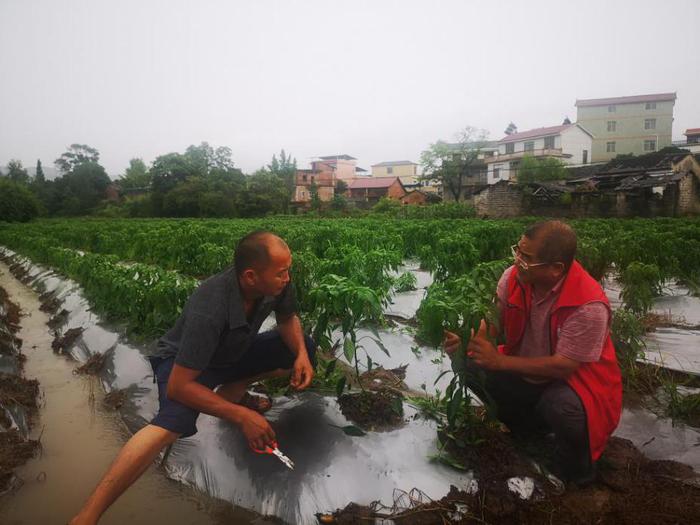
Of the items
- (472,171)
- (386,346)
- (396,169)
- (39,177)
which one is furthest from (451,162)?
(39,177)

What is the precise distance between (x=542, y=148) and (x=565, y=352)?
4626cm

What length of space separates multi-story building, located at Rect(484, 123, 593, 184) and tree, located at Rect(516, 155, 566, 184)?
20.6 feet

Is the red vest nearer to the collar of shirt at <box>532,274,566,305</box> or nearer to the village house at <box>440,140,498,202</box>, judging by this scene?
the collar of shirt at <box>532,274,566,305</box>

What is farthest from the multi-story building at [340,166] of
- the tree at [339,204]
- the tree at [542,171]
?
the tree at [542,171]

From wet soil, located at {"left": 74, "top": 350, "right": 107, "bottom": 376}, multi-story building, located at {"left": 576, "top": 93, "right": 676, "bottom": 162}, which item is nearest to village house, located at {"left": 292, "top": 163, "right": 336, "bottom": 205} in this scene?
multi-story building, located at {"left": 576, "top": 93, "right": 676, "bottom": 162}

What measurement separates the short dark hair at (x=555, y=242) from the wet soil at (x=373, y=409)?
1368mm

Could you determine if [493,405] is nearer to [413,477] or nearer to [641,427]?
[413,477]

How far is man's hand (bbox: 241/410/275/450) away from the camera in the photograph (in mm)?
2035

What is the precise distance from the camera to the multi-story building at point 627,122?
45.2 meters

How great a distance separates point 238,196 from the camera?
125 ft

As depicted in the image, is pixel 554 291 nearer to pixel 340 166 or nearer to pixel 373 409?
pixel 373 409

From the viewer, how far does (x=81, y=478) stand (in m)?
2.69

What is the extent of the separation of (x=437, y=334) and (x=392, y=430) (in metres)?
0.76

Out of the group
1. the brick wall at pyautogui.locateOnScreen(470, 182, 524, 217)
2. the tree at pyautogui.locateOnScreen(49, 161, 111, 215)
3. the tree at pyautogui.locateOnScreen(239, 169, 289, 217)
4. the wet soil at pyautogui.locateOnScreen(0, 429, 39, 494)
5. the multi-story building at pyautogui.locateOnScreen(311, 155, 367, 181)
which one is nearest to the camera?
the wet soil at pyautogui.locateOnScreen(0, 429, 39, 494)
